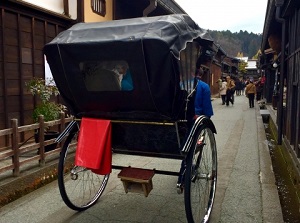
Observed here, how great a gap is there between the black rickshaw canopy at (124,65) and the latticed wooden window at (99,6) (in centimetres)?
550

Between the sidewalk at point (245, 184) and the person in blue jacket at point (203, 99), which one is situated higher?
the person in blue jacket at point (203, 99)

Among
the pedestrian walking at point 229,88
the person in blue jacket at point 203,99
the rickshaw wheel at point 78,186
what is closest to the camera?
the rickshaw wheel at point 78,186

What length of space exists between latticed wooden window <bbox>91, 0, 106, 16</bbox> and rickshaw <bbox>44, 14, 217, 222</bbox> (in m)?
5.52

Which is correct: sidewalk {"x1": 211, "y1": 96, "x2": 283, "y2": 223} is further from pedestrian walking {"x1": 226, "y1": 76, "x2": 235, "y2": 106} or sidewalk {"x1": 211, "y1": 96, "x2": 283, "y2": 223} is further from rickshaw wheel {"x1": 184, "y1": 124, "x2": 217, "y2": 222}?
pedestrian walking {"x1": 226, "y1": 76, "x2": 235, "y2": 106}

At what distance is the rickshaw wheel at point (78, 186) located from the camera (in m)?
3.72

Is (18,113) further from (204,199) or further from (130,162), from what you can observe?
(204,199)

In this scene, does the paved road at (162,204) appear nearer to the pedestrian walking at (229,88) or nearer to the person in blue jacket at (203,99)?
the person in blue jacket at (203,99)

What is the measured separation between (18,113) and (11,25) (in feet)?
6.11

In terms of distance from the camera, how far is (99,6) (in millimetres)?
9172

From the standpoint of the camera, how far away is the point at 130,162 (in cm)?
660

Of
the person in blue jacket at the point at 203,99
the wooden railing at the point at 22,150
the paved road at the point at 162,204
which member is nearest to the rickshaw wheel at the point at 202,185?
the paved road at the point at 162,204

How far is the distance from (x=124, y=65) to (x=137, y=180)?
1.27 m

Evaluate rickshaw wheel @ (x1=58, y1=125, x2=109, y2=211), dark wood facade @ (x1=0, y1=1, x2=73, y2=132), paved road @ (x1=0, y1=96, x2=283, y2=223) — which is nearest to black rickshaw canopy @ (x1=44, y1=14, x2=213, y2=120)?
rickshaw wheel @ (x1=58, y1=125, x2=109, y2=211)

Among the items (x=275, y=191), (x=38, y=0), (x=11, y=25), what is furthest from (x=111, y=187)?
(x=38, y=0)
